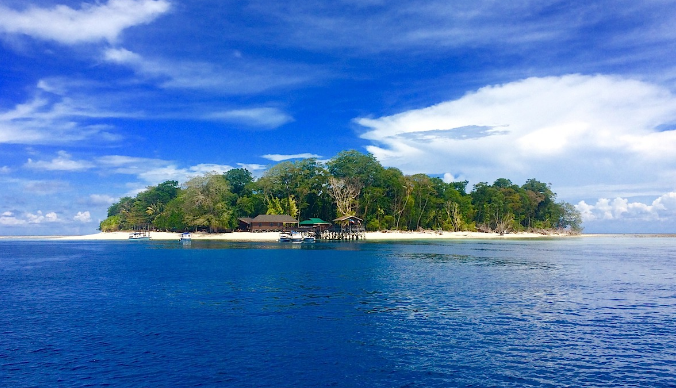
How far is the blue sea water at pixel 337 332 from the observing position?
12.5 m

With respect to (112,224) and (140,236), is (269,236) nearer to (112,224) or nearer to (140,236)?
(140,236)

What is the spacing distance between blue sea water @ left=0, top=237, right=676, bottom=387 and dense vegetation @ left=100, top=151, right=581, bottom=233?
62669mm

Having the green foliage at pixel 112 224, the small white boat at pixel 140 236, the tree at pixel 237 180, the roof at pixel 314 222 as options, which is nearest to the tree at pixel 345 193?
the roof at pixel 314 222

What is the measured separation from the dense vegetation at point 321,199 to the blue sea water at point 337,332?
6267cm

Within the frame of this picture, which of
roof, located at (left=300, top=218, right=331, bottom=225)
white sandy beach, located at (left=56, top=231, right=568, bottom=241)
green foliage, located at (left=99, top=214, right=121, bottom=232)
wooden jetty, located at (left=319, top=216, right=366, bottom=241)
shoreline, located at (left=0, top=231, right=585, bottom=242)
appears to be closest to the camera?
wooden jetty, located at (left=319, top=216, right=366, bottom=241)

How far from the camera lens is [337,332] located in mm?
16984

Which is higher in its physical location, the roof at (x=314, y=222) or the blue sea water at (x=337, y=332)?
the roof at (x=314, y=222)

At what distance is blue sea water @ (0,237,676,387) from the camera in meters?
12.5

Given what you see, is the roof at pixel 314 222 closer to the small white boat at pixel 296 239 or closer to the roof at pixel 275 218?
the roof at pixel 275 218

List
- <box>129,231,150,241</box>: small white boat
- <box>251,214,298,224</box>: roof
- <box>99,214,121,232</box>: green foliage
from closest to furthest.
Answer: <box>251,214,298,224</box>: roof
<box>129,231,150,241</box>: small white boat
<box>99,214,121,232</box>: green foliage

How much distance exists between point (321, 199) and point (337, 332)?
8551cm

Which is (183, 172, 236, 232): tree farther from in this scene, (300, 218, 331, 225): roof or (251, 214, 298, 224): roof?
(300, 218, 331, 225): roof

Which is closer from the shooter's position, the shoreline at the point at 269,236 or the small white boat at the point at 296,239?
the small white boat at the point at 296,239

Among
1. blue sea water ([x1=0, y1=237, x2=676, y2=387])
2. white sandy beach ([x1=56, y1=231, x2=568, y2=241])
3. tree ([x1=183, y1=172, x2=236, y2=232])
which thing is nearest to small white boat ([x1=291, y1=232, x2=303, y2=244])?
white sandy beach ([x1=56, y1=231, x2=568, y2=241])
